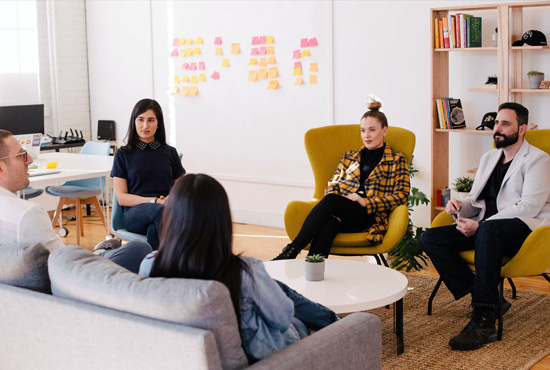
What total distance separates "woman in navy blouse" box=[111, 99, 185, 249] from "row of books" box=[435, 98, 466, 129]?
1.91 meters

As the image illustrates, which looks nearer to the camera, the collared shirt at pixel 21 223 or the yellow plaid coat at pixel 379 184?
the collared shirt at pixel 21 223

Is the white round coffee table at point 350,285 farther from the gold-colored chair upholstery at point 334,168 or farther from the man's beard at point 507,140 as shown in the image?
the man's beard at point 507,140

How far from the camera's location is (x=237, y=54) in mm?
6680

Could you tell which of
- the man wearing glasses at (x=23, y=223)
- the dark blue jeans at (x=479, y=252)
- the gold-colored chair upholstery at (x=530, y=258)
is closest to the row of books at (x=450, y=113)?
Answer: the dark blue jeans at (x=479, y=252)

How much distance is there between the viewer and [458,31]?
5.05 meters

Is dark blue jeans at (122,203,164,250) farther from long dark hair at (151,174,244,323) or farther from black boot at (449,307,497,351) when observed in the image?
long dark hair at (151,174,244,323)

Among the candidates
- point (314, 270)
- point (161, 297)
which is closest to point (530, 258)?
point (314, 270)

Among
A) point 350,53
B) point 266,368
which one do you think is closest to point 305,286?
point 266,368

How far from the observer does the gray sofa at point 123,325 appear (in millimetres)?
1899

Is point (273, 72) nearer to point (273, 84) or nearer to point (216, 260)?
point (273, 84)

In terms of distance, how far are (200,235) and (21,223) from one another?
91 centimetres

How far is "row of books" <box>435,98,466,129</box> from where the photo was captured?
17.0 feet

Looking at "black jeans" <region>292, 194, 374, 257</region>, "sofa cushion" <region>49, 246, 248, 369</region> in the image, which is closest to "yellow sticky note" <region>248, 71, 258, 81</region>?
"black jeans" <region>292, 194, 374, 257</region>

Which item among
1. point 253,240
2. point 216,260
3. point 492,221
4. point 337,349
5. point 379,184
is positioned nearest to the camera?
point 216,260
